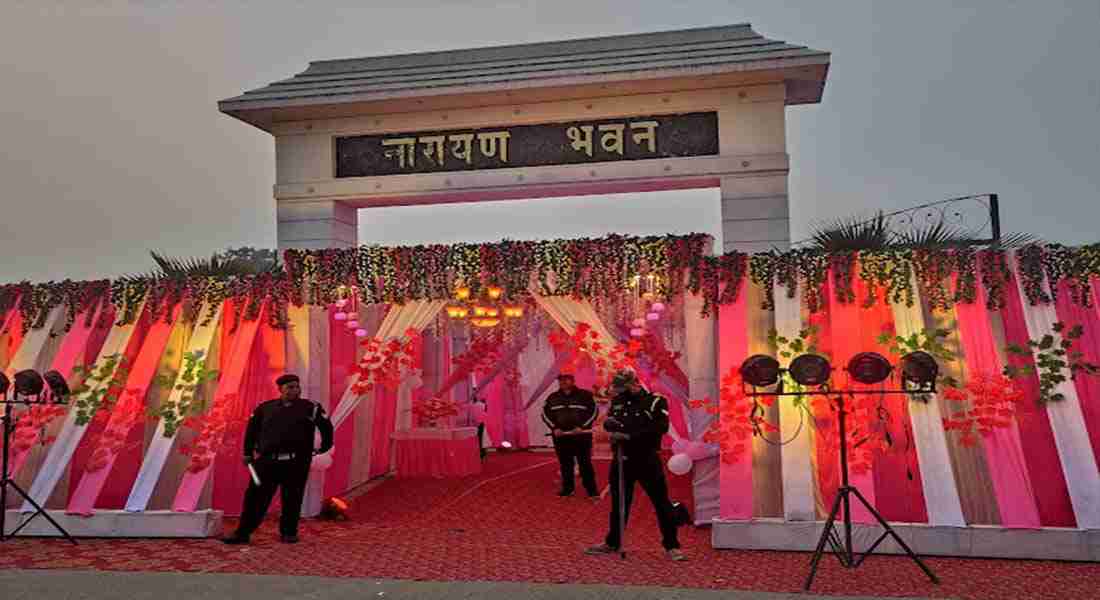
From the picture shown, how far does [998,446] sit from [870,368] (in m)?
1.61

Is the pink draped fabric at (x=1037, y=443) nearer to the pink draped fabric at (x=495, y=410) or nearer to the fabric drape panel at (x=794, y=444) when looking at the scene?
the fabric drape panel at (x=794, y=444)

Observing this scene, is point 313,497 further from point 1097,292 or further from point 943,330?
point 1097,292

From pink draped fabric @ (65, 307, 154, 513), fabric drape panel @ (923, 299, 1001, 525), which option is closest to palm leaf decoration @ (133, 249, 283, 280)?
pink draped fabric @ (65, 307, 154, 513)

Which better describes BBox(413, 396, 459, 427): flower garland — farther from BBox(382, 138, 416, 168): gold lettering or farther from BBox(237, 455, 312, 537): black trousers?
BBox(237, 455, 312, 537): black trousers

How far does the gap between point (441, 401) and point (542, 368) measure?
8.58 ft

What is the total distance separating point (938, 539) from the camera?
23.2 feet

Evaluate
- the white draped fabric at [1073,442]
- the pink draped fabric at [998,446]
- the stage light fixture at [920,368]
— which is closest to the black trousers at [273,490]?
the stage light fixture at [920,368]

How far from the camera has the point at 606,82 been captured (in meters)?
9.65

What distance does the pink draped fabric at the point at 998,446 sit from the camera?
23.4 ft

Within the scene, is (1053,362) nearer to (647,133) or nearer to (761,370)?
(761,370)

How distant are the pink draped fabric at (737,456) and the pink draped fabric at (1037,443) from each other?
2197 millimetres

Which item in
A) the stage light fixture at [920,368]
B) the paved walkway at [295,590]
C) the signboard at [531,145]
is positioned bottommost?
the paved walkway at [295,590]


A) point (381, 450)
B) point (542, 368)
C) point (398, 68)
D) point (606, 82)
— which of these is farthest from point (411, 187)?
point (542, 368)

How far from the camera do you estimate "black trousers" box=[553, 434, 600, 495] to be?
10195 mm
